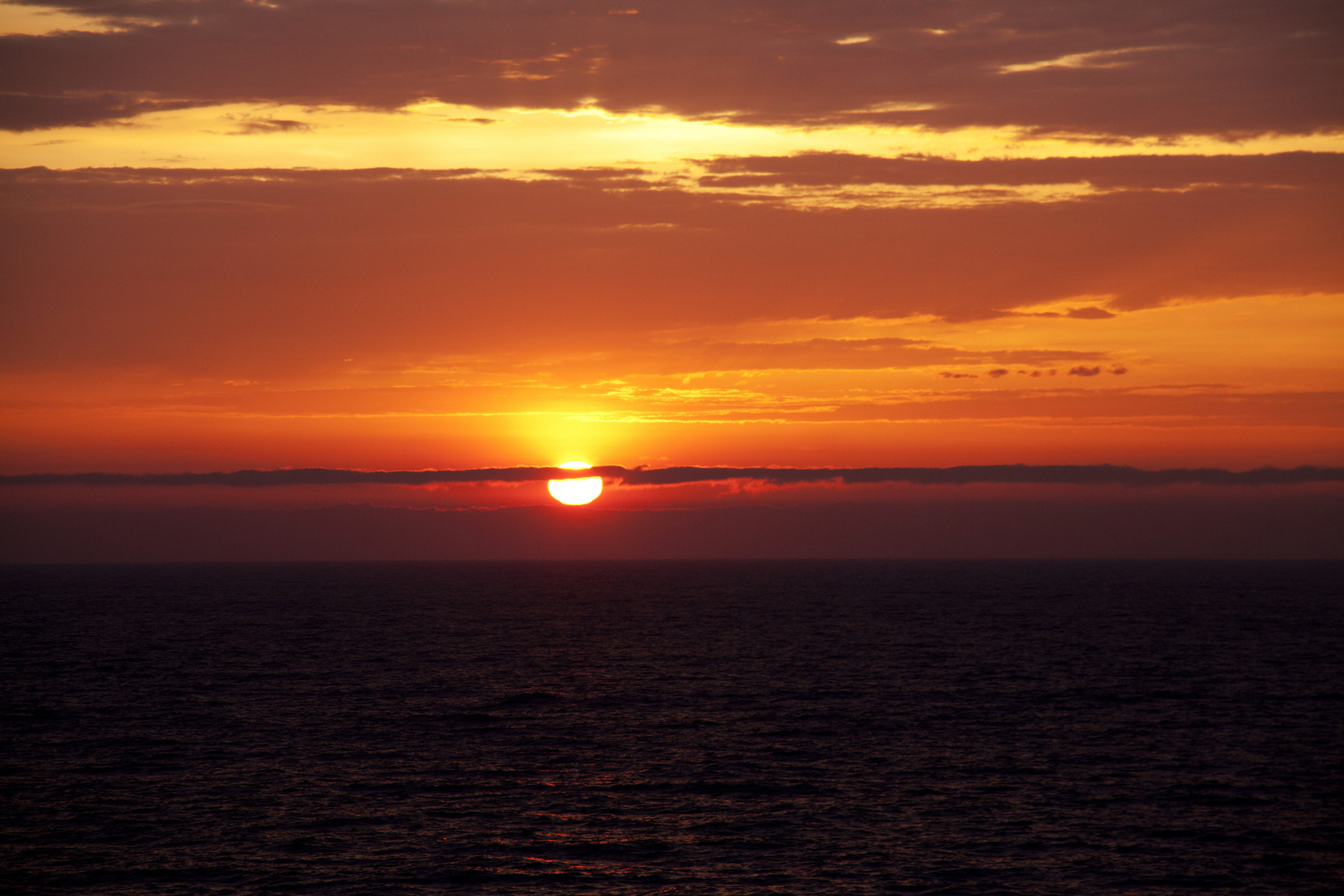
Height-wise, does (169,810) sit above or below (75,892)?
above

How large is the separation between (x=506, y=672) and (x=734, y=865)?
164 ft

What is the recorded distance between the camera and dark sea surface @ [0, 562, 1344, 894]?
37000 millimetres

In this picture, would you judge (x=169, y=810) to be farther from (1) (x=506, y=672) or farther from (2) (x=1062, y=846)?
(1) (x=506, y=672)

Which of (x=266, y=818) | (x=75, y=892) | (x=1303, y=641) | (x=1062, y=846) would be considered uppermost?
(x=1303, y=641)

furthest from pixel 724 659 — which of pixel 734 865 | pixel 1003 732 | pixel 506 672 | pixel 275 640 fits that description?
pixel 734 865

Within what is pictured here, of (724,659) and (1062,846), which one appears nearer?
(1062,846)

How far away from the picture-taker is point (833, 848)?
128ft

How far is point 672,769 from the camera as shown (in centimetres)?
5056

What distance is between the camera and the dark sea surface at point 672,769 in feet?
121

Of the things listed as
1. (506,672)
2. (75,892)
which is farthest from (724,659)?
(75,892)

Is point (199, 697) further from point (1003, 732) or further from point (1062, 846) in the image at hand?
point (1062, 846)

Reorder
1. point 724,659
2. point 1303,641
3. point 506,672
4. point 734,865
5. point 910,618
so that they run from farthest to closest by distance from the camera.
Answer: point 910,618, point 1303,641, point 724,659, point 506,672, point 734,865

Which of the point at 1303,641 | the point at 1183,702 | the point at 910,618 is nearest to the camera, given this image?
the point at 1183,702

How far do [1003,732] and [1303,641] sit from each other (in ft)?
214
